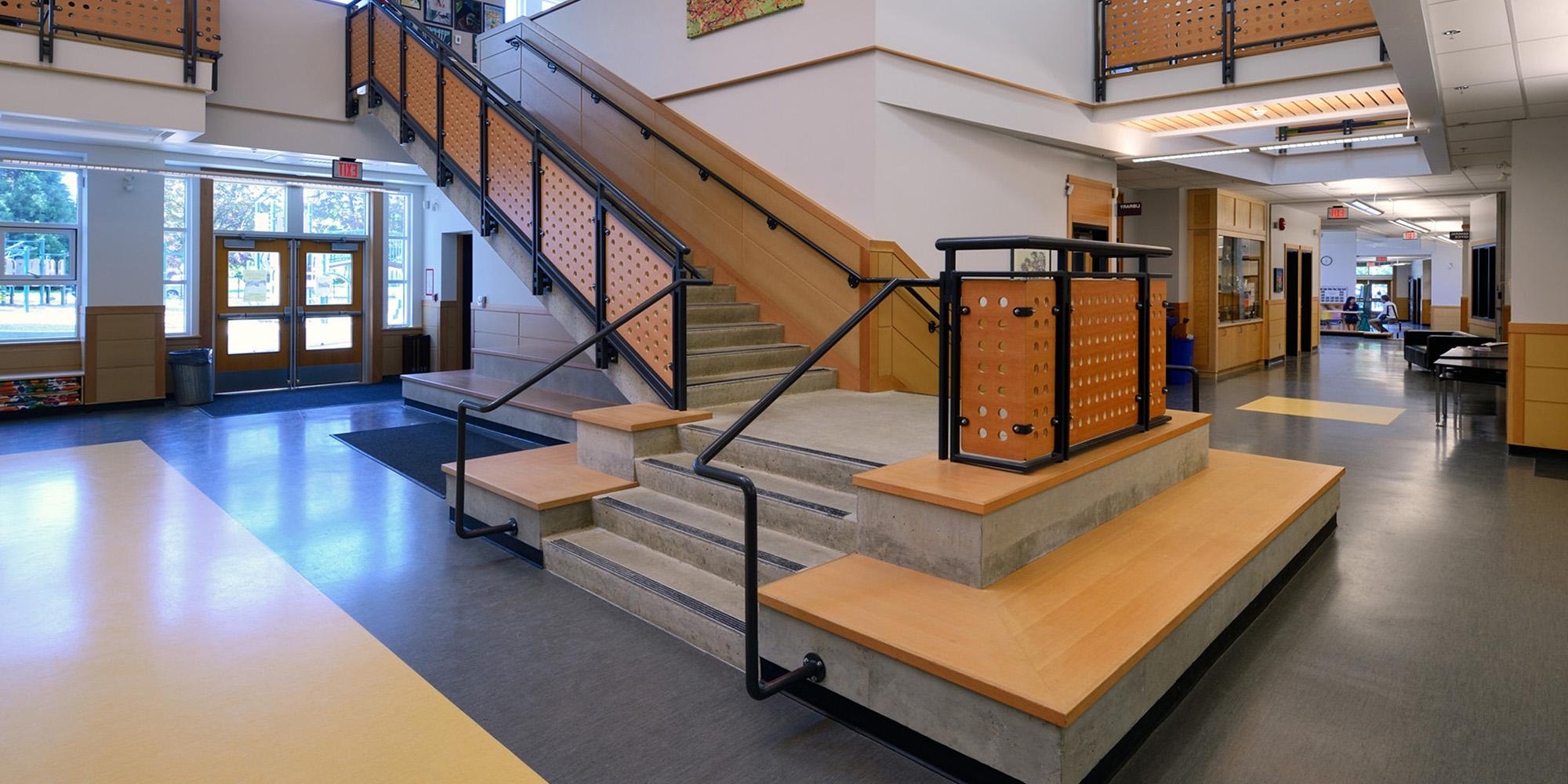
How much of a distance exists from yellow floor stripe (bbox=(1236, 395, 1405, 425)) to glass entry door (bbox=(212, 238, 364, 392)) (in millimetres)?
11844

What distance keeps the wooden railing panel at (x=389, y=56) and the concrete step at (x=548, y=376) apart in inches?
115

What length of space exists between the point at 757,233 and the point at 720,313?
862 millimetres

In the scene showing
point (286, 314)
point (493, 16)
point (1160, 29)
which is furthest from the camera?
point (286, 314)

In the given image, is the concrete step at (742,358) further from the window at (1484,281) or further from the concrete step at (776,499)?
the window at (1484,281)

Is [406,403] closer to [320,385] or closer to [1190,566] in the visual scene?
[320,385]

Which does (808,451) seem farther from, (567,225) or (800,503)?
(567,225)

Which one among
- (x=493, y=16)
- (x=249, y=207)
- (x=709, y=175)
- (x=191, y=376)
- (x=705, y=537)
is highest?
(x=493, y=16)

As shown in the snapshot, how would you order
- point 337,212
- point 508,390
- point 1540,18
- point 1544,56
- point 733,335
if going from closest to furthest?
point 1540,18 < point 1544,56 < point 733,335 < point 508,390 < point 337,212

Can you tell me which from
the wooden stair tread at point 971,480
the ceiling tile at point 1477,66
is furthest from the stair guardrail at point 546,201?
the ceiling tile at point 1477,66

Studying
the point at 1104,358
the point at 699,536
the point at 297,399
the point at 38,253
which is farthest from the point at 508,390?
the point at 1104,358

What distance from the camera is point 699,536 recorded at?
404 cm

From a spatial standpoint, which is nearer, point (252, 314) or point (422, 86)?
point (422, 86)

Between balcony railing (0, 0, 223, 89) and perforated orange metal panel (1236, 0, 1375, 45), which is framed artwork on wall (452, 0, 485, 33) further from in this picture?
perforated orange metal panel (1236, 0, 1375, 45)

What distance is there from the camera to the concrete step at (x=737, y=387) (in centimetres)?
577
